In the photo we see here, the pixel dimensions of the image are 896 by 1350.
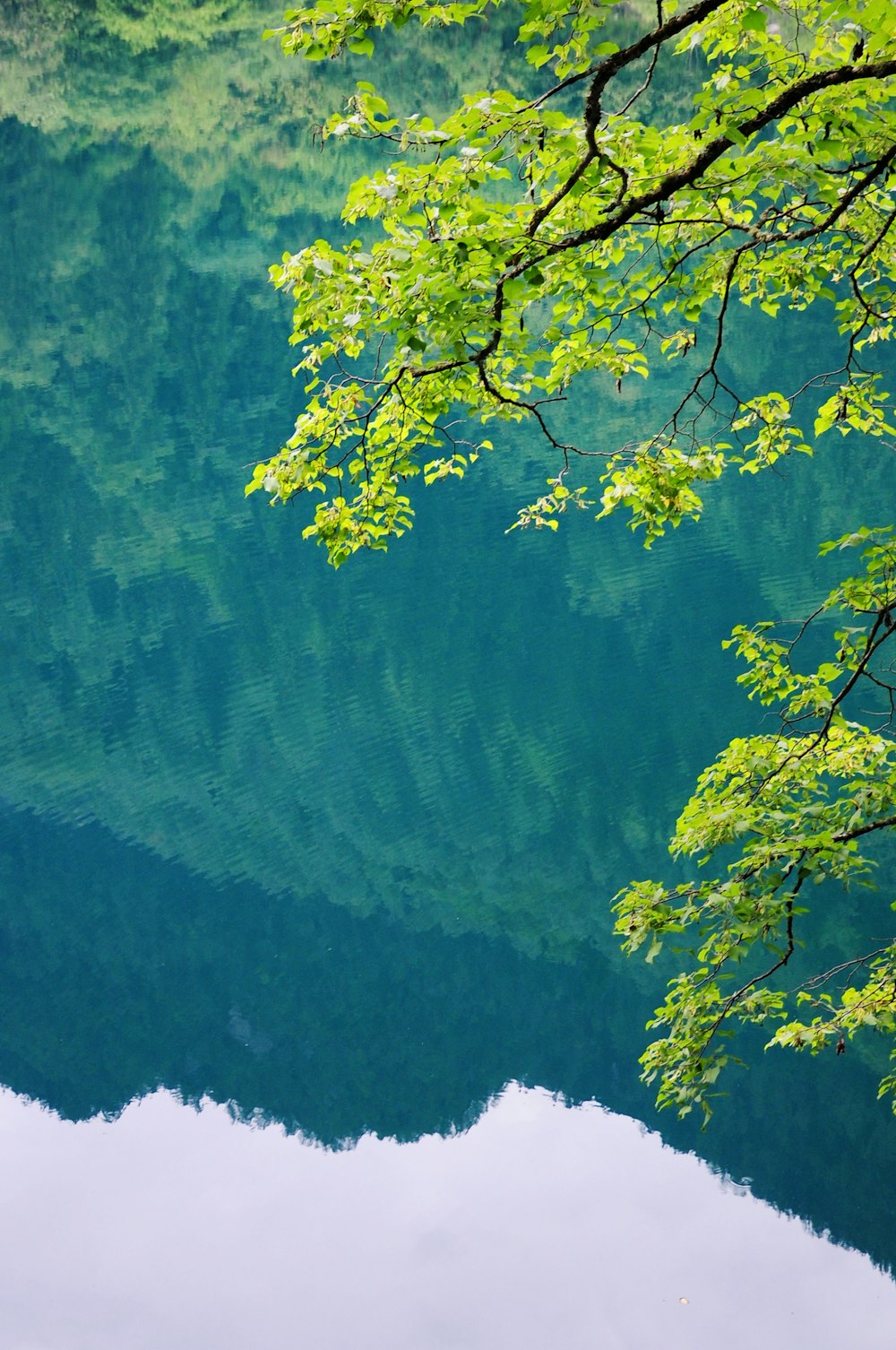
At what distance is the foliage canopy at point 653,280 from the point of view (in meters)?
3.26

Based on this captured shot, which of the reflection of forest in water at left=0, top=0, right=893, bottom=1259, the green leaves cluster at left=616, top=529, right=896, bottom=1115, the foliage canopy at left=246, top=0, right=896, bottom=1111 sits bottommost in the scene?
→ the green leaves cluster at left=616, top=529, right=896, bottom=1115

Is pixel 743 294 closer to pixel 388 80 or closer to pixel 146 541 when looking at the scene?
pixel 146 541

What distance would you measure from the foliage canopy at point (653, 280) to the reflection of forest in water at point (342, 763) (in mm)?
3242

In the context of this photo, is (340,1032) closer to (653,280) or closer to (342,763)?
(342,763)

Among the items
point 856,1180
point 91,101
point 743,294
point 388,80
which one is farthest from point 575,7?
point 91,101

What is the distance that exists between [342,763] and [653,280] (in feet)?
23.9

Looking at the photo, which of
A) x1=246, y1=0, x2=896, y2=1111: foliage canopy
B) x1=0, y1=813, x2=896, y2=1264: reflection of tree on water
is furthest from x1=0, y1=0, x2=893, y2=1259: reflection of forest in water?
x1=246, y1=0, x2=896, y2=1111: foliage canopy

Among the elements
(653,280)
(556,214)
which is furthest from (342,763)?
(556,214)

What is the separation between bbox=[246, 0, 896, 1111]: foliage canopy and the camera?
3.26m

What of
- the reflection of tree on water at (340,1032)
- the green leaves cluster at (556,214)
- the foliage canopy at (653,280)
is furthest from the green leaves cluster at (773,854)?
the reflection of tree on water at (340,1032)

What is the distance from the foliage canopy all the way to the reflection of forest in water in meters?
3.24

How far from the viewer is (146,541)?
15.5 meters

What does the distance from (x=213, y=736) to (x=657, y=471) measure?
335 inches

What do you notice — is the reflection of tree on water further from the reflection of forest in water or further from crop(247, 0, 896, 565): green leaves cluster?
crop(247, 0, 896, 565): green leaves cluster
